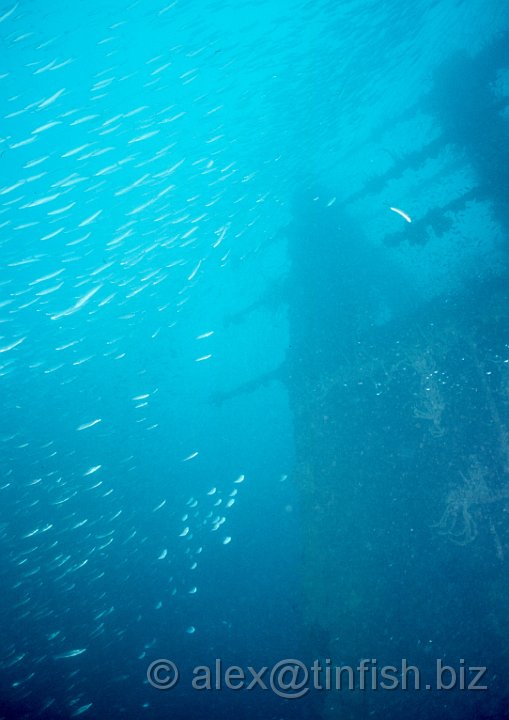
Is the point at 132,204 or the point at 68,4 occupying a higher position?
the point at 68,4

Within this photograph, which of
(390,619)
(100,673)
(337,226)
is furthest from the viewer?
(100,673)

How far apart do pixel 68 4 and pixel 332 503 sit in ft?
35.0

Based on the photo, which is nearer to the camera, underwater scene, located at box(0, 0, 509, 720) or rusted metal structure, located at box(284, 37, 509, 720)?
rusted metal structure, located at box(284, 37, 509, 720)

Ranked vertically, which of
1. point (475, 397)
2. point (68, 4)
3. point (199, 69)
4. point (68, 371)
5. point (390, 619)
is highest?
point (68, 4)

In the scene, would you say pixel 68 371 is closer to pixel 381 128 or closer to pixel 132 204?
pixel 132 204

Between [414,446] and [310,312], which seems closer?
[414,446]

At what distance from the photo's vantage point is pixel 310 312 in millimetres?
7789

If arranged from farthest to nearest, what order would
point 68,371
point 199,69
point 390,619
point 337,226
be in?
point 68,371 < point 199,69 < point 337,226 < point 390,619

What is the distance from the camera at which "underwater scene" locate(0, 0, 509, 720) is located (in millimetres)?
6559

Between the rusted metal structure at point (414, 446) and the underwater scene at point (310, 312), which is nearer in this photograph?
the rusted metal structure at point (414, 446)

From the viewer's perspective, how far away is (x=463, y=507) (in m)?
6.46

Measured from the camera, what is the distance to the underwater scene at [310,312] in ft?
21.5

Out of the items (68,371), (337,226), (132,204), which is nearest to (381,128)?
(337,226)

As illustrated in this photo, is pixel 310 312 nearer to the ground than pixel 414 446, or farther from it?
farther from it
